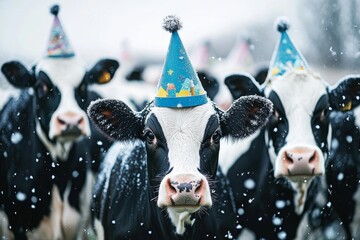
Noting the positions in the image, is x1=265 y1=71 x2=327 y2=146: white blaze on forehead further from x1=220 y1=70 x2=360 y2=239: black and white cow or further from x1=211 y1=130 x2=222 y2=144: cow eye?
x1=211 y1=130 x2=222 y2=144: cow eye

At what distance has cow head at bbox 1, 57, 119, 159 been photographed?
19.7 feet

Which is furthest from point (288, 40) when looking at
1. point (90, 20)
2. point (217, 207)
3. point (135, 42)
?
point (135, 42)

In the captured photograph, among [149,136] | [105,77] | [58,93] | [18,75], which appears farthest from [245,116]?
[18,75]

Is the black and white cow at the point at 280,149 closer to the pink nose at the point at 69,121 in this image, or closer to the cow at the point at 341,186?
the cow at the point at 341,186

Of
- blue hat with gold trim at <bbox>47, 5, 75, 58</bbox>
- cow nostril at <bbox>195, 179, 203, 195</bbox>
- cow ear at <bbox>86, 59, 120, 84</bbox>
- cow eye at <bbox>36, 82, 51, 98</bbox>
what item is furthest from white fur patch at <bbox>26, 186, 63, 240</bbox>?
cow nostril at <bbox>195, 179, 203, 195</bbox>

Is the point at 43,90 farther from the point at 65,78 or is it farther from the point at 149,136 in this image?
the point at 149,136

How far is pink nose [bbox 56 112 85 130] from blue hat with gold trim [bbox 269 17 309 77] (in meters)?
1.39

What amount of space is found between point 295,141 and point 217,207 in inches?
27.0

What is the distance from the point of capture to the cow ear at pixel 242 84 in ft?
18.9

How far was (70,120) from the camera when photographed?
5.95 m

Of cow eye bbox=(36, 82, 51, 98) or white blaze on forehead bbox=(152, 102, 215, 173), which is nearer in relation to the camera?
white blaze on forehead bbox=(152, 102, 215, 173)

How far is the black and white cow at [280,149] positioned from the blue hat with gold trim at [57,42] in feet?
4.67

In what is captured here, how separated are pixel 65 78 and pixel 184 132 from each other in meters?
2.40

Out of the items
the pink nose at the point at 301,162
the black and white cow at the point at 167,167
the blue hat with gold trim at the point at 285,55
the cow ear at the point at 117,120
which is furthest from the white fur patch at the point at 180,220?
the blue hat with gold trim at the point at 285,55
